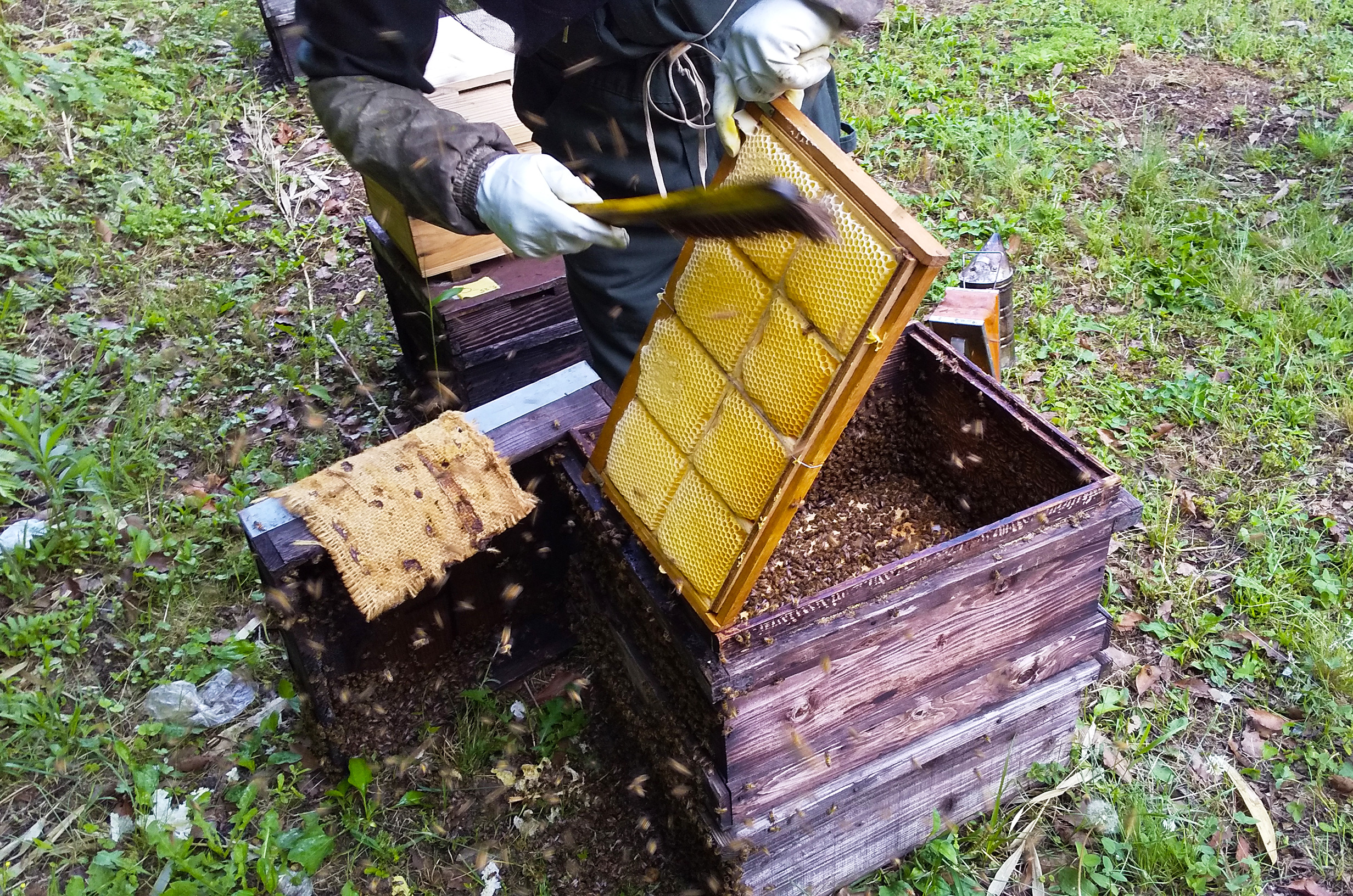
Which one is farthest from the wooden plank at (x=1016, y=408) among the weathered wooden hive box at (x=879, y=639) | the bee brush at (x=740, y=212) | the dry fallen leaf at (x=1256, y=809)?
the dry fallen leaf at (x=1256, y=809)

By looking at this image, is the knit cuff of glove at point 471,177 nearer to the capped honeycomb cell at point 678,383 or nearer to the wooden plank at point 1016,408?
the capped honeycomb cell at point 678,383

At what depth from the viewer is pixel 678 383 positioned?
6.39ft

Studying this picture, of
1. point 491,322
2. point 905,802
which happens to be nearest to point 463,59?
point 491,322

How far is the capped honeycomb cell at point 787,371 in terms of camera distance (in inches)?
63.8

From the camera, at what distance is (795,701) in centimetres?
194

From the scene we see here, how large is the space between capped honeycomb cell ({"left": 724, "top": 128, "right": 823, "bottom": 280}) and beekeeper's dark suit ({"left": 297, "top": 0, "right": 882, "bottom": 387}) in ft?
1.62

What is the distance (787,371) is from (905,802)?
4.15ft

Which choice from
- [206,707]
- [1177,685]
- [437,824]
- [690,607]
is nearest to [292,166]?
[206,707]

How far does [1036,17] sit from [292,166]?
489 centimetres

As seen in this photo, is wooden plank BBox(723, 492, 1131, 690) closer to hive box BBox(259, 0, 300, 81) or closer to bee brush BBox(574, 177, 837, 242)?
bee brush BBox(574, 177, 837, 242)

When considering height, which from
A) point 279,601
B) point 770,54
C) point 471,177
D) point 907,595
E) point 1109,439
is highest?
point 770,54

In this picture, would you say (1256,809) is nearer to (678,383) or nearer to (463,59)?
(678,383)

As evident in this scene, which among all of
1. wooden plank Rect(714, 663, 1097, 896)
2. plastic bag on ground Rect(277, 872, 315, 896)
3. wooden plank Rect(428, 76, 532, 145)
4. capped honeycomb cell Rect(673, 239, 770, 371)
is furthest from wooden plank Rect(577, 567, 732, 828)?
wooden plank Rect(428, 76, 532, 145)

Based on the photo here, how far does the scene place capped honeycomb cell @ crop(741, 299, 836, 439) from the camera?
162 centimetres
